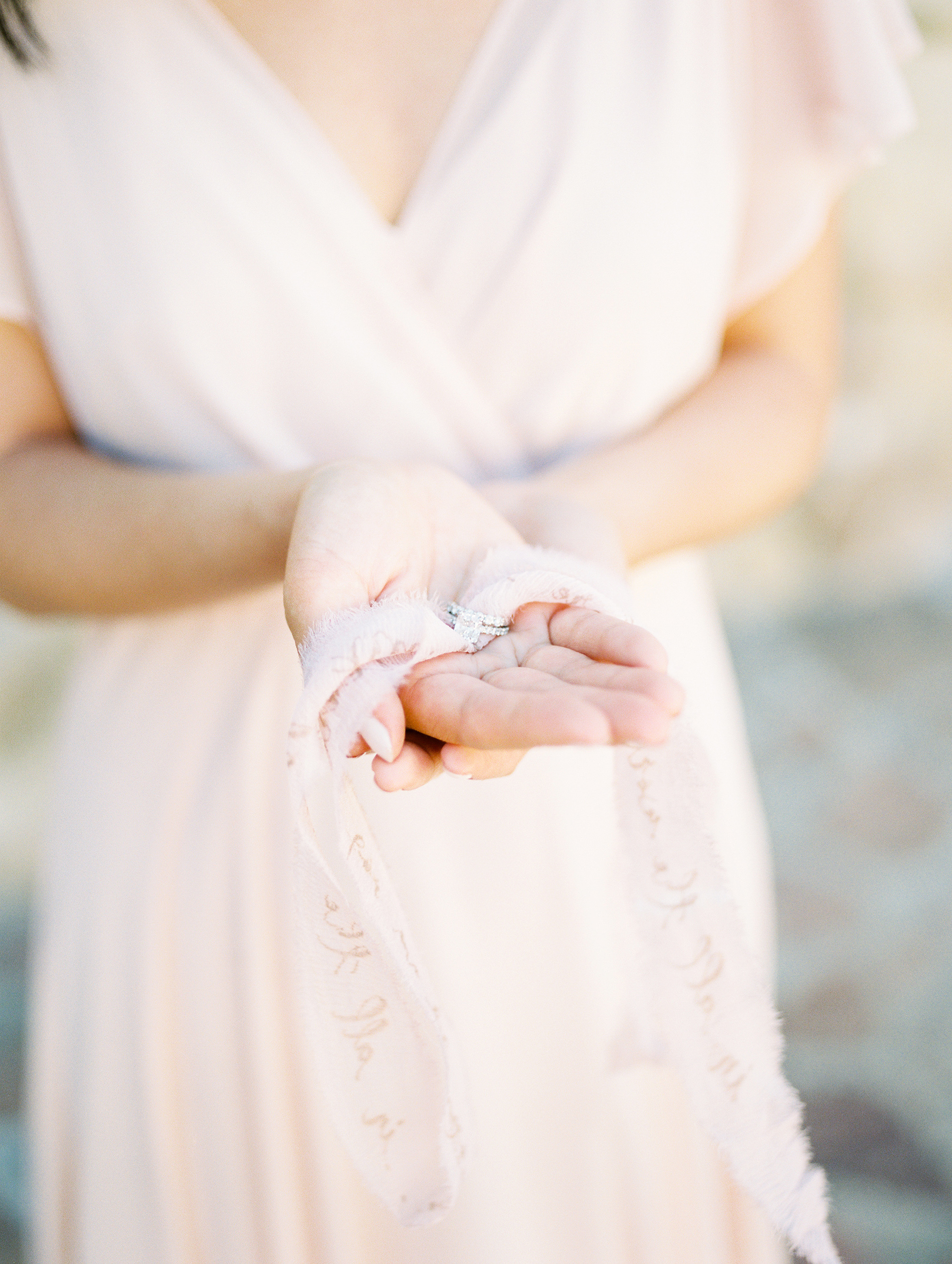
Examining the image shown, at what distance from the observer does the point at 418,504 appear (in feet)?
2.25

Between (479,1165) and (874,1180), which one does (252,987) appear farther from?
(874,1180)

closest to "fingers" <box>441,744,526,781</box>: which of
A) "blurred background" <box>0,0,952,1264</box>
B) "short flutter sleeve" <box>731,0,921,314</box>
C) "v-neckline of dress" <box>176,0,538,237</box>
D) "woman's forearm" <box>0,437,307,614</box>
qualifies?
"woman's forearm" <box>0,437,307,614</box>

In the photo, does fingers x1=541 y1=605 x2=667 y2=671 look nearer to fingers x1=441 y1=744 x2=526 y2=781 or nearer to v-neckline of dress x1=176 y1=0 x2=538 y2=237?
fingers x1=441 y1=744 x2=526 y2=781

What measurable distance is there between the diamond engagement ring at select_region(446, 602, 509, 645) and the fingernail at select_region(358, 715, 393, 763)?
0.37 ft

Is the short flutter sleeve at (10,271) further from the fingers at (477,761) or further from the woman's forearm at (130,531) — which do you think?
the fingers at (477,761)

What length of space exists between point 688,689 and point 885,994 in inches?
63.7

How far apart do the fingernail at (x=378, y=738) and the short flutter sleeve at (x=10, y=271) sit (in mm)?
476

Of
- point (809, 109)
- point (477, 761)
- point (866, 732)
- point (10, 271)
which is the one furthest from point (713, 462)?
point (866, 732)

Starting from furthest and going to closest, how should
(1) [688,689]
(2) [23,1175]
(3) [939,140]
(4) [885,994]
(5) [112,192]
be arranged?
(3) [939,140], (4) [885,994], (2) [23,1175], (1) [688,689], (5) [112,192]

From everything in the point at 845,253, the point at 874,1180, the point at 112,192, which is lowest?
the point at 874,1180

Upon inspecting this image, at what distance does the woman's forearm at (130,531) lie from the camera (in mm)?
737

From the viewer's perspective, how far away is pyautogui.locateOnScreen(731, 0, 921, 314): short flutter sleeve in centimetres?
86

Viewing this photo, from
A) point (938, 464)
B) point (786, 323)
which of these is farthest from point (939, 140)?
point (786, 323)

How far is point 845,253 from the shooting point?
141 inches
